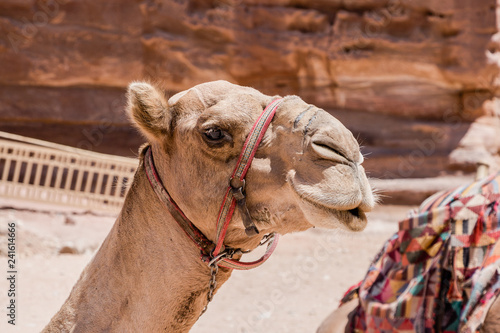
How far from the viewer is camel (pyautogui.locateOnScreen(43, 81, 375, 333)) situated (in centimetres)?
162

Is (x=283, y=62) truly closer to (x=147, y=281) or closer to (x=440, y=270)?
(x=440, y=270)

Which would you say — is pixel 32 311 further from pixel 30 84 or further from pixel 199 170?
pixel 30 84

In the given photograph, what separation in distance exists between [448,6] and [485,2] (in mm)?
633

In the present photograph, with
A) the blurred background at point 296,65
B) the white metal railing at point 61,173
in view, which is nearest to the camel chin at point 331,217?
the white metal railing at point 61,173

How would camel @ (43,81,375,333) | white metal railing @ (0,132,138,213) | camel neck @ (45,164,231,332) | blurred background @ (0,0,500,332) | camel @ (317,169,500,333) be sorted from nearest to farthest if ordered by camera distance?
1. camel @ (43,81,375,333)
2. camel neck @ (45,164,231,332)
3. camel @ (317,169,500,333)
4. white metal railing @ (0,132,138,213)
5. blurred background @ (0,0,500,332)

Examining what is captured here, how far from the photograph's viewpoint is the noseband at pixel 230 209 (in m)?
1.64

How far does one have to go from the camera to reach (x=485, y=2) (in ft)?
32.0

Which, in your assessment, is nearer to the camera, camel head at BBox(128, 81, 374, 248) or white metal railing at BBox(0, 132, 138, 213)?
camel head at BBox(128, 81, 374, 248)

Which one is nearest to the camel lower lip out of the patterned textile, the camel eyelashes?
the camel eyelashes

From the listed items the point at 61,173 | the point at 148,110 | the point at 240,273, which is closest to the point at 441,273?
the point at 148,110

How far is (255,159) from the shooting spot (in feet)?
5.45

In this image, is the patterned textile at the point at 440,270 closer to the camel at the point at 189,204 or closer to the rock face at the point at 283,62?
the camel at the point at 189,204

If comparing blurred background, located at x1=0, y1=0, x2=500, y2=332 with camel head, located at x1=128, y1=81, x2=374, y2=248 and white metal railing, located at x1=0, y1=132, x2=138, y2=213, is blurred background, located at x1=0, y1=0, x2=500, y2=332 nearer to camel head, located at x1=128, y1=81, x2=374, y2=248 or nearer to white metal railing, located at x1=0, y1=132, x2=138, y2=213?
white metal railing, located at x1=0, y1=132, x2=138, y2=213

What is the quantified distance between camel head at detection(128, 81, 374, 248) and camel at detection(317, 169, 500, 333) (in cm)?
150
